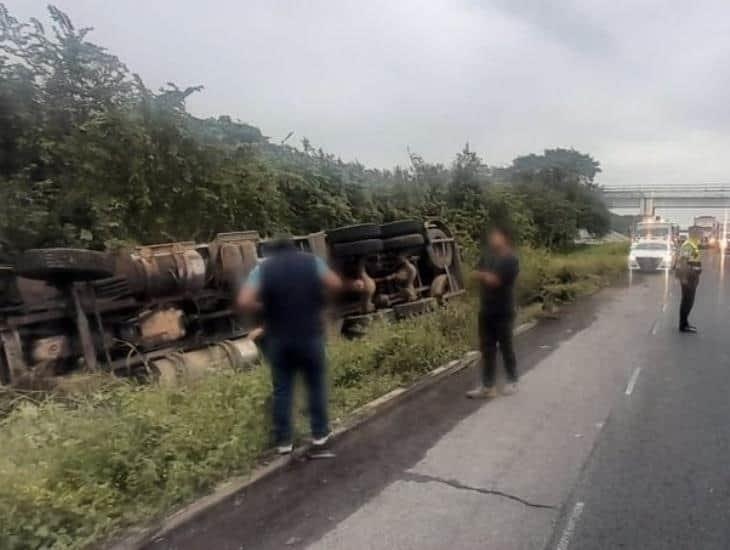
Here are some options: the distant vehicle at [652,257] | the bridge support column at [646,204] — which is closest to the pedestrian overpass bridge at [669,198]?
the bridge support column at [646,204]

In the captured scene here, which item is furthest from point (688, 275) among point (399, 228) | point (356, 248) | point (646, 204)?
point (646, 204)

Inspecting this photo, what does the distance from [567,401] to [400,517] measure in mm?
3277

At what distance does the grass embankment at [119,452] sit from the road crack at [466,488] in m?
1.19

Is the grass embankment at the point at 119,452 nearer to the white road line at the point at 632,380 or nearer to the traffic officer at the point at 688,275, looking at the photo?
the white road line at the point at 632,380

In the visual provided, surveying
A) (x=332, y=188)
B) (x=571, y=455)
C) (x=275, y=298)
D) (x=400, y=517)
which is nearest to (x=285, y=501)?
(x=400, y=517)

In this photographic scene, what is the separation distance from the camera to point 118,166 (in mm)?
8398

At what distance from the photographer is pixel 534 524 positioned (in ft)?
12.6

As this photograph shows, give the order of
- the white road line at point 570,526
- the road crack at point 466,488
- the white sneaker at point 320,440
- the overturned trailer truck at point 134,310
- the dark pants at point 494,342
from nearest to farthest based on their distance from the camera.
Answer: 1. the white road line at point 570,526
2. the road crack at point 466,488
3. the white sneaker at point 320,440
4. the overturned trailer truck at point 134,310
5. the dark pants at point 494,342

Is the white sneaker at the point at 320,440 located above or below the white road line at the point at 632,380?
above

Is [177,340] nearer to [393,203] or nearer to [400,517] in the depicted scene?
[400,517]

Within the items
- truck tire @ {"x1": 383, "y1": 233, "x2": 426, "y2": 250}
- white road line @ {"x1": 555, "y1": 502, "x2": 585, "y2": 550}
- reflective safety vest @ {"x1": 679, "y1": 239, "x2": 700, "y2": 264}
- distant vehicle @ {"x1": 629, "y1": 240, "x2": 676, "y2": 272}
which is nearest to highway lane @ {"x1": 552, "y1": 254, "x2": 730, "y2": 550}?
white road line @ {"x1": 555, "y1": 502, "x2": 585, "y2": 550}

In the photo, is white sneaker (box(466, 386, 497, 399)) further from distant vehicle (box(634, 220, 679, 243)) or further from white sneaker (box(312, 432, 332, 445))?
distant vehicle (box(634, 220, 679, 243))

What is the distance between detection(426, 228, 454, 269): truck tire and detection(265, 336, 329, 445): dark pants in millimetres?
6598

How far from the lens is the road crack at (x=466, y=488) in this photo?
13.4 feet
